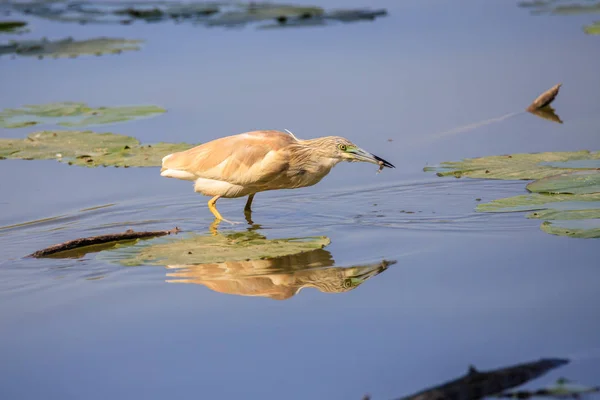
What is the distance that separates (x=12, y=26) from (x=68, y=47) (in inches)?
132

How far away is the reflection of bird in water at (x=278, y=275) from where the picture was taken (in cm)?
707

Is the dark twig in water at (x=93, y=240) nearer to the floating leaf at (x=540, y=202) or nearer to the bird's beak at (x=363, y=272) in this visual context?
the bird's beak at (x=363, y=272)

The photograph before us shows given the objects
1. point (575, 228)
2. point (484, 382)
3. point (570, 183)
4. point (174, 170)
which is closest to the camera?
point (484, 382)

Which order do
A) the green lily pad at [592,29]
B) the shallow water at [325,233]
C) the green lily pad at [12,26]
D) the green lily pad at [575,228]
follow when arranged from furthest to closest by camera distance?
the green lily pad at [12,26], the green lily pad at [592,29], the green lily pad at [575,228], the shallow water at [325,233]

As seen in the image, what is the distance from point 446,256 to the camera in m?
Result: 7.58

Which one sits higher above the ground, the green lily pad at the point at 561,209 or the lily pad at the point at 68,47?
the lily pad at the point at 68,47

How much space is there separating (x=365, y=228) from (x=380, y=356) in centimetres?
276

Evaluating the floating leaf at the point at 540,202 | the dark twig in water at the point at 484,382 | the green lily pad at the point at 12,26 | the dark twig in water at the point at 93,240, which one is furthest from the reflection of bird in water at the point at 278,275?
the green lily pad at the point at 12,26

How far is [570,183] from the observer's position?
8.60 m

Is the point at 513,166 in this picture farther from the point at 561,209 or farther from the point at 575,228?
the point at 575,228

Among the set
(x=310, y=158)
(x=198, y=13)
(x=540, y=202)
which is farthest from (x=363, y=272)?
(x=198, y=13)

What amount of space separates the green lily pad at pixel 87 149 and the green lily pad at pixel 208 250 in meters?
2.24

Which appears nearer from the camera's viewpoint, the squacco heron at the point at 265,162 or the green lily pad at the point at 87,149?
the squacco heron at the point at 265,162

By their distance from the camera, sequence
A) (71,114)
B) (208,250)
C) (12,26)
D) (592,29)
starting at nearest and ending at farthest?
1. (208,250)
2. (71,114)
3. (592,29)
4. (12,26)
